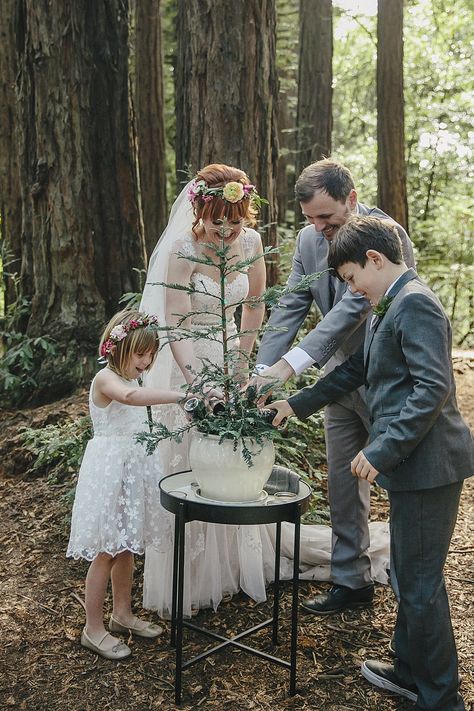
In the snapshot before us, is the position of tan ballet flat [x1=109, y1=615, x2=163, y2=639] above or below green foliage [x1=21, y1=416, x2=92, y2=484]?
below

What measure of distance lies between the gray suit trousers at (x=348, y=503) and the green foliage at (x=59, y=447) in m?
1.84

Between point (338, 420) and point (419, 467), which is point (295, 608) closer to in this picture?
point (419, 467)

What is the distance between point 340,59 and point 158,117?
28.3 ft

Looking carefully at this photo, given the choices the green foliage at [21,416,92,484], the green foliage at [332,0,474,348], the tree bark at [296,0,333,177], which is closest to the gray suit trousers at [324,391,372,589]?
the green foliage at [21,416,92,484]

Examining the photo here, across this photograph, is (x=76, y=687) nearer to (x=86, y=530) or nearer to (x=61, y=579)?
(x=86, y=530)

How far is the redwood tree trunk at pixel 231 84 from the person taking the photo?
532cm

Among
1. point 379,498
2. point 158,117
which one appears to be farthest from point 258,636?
point 158,117

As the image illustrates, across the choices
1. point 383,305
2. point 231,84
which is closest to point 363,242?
point 383,305

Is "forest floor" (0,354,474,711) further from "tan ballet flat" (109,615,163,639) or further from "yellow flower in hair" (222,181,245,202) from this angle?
"yellow flower in hair" (222,181,245,202)

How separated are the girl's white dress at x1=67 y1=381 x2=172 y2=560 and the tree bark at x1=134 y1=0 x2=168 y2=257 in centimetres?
686

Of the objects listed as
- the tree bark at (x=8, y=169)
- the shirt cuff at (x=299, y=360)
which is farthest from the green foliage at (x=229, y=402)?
the tree bark at (x=8, y=169)

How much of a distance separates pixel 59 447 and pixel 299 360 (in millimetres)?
2349

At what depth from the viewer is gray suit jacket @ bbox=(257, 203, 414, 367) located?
3791mm

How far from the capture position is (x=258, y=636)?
3.93m
